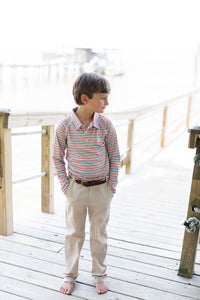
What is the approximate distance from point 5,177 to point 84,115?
33.7 inches

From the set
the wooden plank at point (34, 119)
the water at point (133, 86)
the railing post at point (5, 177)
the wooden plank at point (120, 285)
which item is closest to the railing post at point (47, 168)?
the wooden plank at point (34, 119)

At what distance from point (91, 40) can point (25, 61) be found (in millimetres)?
8280

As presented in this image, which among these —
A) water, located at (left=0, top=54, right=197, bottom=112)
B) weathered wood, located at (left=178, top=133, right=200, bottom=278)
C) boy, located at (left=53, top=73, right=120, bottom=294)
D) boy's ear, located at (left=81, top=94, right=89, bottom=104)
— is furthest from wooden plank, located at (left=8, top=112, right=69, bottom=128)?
water, located at (left=0, top=54, right=197, bottom=112)

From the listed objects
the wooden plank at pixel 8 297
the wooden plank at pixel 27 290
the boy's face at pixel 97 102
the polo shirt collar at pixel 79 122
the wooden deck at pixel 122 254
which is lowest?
the wooden deck at pixel 122 254

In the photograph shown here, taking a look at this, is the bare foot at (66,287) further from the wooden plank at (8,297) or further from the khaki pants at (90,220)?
the wooden plank at (8,297)

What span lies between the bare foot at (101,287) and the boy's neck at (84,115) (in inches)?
31.7

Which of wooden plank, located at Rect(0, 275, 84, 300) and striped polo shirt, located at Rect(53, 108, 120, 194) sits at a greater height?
striped polo shirt, located at Rect(53, 108, 120, 194)

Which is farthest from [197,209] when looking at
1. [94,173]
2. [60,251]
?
[60,251]

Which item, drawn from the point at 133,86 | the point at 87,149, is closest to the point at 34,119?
the point at 87,149

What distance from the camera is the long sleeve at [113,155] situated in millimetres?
1493

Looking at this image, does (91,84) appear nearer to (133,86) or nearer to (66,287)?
(66,287)

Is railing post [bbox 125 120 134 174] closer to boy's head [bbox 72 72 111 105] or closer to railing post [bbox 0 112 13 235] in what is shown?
railing post [bbox 0 112 13 235]

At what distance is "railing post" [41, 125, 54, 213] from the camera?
7.80 ft

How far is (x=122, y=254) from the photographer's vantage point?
6.37ft
